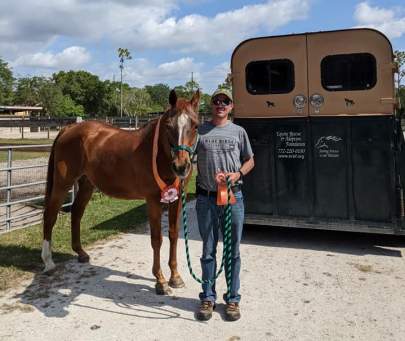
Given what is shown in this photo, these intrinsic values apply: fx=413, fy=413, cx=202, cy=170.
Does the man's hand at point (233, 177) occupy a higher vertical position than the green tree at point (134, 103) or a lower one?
lower

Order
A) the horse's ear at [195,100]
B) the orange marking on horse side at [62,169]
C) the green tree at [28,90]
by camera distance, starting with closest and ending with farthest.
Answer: the horse's ear at [195,100] → the orange marking on horse side at [62,169] → the green tree at [28,90]

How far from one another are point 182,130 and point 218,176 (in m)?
0.48

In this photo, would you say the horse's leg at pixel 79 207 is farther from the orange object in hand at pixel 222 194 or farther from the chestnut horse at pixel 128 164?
the orange object in hand at pixel 222 194

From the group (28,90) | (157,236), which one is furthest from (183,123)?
(28,90)

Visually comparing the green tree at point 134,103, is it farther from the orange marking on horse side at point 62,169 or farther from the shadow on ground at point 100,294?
the shadow on ground at point 100,294

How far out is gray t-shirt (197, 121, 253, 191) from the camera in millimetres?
3484

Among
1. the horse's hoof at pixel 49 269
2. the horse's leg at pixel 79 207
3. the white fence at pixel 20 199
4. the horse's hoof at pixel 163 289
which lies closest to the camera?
the horse's hoof at pixel 163 289

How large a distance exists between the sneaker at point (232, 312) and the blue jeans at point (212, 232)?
4 cm

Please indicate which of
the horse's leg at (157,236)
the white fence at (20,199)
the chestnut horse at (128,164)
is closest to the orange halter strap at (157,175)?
the chestnut horse at (128,164)

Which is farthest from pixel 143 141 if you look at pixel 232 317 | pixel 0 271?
pixel 0 271

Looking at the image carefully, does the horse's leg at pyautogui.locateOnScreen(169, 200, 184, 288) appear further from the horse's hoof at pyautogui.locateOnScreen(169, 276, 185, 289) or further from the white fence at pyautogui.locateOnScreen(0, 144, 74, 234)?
the white fence at pyautogui.locateOnScreen(0, 144, 74, 234)

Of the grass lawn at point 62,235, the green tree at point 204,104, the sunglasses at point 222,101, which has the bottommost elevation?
the grass lawn at point 62,235

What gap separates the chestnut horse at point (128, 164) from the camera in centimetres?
347

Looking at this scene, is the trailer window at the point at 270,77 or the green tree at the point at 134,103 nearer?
the trailer window at the point at 270,77
